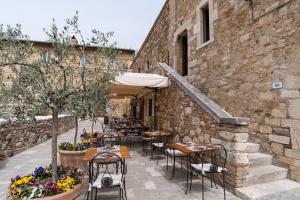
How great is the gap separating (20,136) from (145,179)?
15.8 feet

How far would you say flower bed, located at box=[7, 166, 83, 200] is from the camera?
2475 millimetres

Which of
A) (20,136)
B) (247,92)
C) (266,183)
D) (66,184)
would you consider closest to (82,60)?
(66,184)

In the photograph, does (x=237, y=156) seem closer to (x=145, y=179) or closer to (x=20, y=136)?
(x=145, y=179)

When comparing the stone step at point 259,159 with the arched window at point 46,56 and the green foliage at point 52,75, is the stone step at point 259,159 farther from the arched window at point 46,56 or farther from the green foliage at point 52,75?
the arched window at point 46,56

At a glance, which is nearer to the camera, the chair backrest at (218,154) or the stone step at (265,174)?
the stone step at (265,174)

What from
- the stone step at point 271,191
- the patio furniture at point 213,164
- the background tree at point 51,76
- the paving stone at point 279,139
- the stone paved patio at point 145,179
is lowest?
the stone paved patio at point 145,179

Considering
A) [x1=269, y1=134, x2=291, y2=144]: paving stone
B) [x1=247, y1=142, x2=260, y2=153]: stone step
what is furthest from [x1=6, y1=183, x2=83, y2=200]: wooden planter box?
[x1=269, y1=134, x2=291, y2=144]: paving stone

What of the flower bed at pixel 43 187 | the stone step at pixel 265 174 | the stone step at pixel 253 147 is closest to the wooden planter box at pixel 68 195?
the flower bed at pixel 43 187

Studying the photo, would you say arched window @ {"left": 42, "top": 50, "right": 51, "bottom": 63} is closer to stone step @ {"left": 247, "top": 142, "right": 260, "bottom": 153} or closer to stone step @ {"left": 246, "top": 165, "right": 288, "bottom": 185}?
stone step @ {"left": 246, "top": 165, "right": 288, "bottom": 185}

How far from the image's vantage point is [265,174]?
3312 millimetres

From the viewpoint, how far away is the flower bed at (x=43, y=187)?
247 cm

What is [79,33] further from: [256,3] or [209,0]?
[209,0]

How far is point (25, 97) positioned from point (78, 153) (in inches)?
69.5

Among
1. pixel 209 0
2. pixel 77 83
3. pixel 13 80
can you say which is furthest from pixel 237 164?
pixel 209 0
